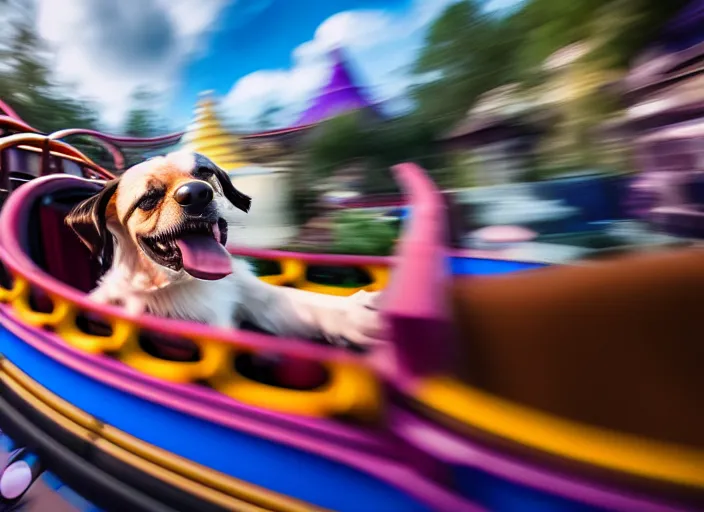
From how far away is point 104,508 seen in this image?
24.3 inches

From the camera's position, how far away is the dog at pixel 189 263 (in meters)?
0.67

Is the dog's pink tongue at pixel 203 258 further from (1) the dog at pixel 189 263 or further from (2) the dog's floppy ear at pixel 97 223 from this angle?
(2) the dog's floppy ear at pixel 97 223

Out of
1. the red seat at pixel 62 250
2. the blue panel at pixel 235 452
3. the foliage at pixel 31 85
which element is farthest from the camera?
the foliage at pixel 31 85

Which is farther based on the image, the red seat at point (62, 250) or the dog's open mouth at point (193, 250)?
the red seat at point (62, 250)

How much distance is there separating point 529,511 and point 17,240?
0.84 meters

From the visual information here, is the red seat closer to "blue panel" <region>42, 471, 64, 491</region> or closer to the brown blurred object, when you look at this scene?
"blue panel" <region>42, 471, 64, 491</region>

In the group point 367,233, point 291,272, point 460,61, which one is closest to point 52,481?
point 291,272

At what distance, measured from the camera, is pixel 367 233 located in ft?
2.40

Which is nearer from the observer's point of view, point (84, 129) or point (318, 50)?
point (318, 50)

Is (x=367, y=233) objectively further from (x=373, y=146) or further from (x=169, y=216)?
(x=169, y=216)

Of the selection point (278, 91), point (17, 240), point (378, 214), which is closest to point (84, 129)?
point (17, 240)

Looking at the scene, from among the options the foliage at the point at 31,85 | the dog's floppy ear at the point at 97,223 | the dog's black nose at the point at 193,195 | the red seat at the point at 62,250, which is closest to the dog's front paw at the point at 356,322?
the dog's black nose at the point at 193,195

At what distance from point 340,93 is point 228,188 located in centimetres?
21

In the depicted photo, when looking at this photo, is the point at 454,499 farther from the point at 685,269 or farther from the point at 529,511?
the point at 685,269
